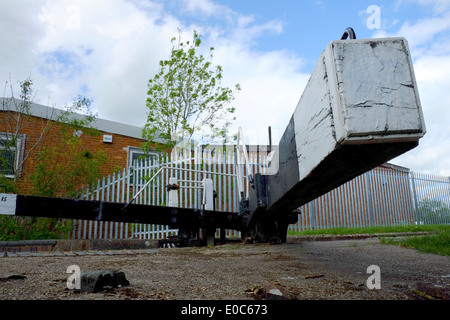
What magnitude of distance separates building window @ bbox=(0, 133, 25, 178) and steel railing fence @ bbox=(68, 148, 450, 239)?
215cm

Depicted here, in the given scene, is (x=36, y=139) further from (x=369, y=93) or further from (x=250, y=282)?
(x=369, y=93)

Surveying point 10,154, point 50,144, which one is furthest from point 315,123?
point 50,144

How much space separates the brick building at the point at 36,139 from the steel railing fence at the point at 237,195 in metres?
0.98

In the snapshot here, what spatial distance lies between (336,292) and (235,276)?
799 millimetres

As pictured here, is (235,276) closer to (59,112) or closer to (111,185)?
(111,185)

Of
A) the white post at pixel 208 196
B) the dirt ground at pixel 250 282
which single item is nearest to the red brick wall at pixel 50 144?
the white post at pixel 208 196

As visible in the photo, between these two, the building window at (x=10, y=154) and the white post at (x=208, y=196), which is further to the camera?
the building window at (x=10, y=154)

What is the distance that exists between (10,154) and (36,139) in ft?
3.56

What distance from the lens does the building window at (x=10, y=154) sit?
9.59m

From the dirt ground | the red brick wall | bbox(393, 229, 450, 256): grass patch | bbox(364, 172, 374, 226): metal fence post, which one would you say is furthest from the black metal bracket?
bbox(364, 172, 374, 226): metal fence post

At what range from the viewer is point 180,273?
2670 millimetres

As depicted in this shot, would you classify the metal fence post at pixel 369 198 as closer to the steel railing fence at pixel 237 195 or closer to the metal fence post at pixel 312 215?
the steel railing fence at pixel 237 195

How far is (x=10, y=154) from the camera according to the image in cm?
1033
